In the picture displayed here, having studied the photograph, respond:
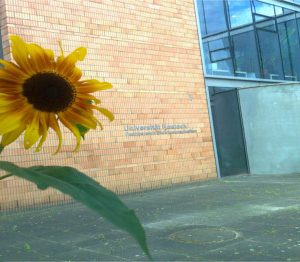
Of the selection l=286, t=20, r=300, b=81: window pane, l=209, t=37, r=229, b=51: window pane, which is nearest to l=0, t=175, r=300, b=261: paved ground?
l=209, t=37, r=229, b=51: window pane

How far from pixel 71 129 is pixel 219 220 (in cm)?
670

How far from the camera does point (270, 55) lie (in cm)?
1681

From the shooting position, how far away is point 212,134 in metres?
14.3

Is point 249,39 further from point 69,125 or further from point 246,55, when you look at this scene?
point 69,125

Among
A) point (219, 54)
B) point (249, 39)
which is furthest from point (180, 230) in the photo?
point (249, 39)

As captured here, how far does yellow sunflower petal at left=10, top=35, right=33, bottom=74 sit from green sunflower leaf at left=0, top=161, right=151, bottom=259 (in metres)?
0.24

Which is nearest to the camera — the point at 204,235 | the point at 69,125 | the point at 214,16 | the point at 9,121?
the point at 9,121

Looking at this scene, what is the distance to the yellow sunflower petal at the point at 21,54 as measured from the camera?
941 mm

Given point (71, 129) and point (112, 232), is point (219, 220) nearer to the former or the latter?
point (112, 232)

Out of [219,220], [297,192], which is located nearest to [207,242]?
[219,220]

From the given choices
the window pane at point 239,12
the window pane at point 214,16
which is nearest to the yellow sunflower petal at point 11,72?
the window pane at point 214,16

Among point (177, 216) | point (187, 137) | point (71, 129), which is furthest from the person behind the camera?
point (187, 137)

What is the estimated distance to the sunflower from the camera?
3.07 feet

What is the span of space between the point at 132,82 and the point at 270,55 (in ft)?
22.0
